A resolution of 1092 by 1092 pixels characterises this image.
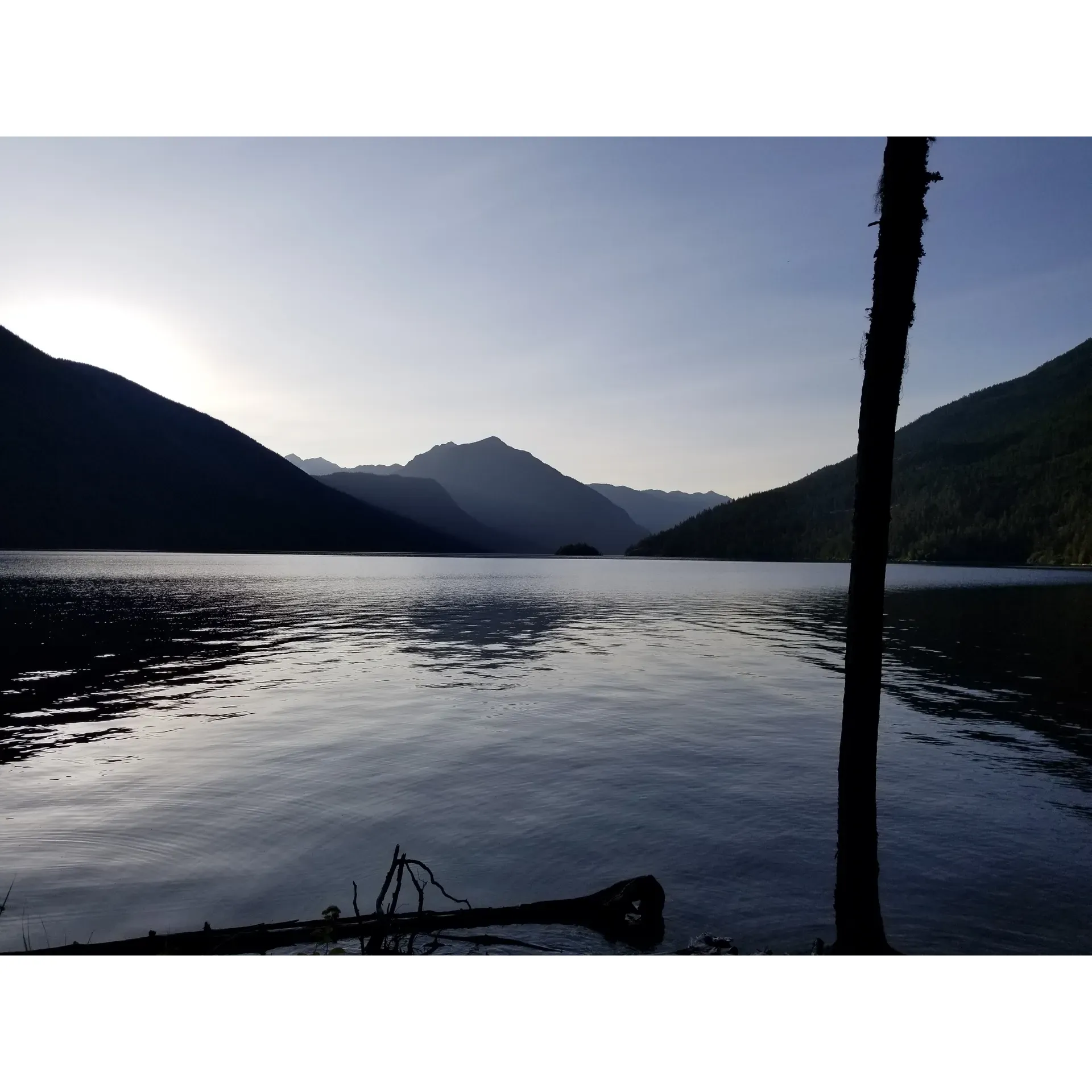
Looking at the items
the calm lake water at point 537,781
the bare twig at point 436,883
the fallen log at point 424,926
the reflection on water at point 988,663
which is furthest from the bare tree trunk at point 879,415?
the reflection on water at point 988,663

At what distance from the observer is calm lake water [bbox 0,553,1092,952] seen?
8883mm

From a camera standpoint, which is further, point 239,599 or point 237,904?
point 239,599

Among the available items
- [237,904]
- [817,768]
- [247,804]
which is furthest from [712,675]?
[237,904]

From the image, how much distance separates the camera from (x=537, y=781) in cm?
1402

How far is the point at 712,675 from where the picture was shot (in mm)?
28297

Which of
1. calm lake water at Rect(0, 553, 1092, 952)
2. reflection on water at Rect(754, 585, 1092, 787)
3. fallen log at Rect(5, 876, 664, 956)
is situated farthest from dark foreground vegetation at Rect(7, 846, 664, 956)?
reflection on water at Rect(754, 585, 1092, 787)

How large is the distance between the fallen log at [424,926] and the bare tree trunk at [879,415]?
286cm

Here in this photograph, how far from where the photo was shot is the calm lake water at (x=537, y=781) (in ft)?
29.1

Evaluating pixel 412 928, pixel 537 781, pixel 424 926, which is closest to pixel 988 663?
pixel 537 781

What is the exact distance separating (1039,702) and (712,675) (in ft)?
36.3

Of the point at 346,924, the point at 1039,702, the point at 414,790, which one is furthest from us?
the point at 1039,702

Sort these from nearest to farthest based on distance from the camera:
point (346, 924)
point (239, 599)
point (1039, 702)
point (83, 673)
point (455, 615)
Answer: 1. point (346, 924)
2. point (1039, 702)
3. point (83, 673)
4. point (455, 615)
5. point (239, 599)

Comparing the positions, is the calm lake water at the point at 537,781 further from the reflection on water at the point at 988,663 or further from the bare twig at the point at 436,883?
the bare twig at the point at 436,883
